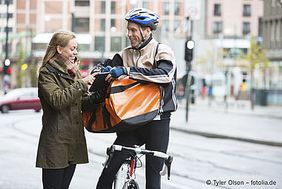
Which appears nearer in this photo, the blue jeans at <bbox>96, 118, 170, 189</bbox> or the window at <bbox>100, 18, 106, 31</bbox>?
the blue jeans at <bbox>96, 118, 170, 189</bbox>

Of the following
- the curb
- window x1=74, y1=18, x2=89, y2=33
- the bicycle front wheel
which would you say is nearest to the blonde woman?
the bicycle front wheel

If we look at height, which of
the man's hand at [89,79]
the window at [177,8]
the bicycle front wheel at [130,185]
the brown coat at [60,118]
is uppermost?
the window at [177,8]

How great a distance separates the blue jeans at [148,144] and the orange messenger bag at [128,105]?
16 cm

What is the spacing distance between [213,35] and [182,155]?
86874mm

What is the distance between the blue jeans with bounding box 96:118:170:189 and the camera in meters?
5.46

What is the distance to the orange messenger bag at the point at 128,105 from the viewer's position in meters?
5.23

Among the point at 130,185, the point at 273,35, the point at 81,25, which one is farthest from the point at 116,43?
the point at 130,185

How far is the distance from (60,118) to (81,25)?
246ft

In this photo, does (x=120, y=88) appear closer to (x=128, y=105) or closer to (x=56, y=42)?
(x=128, y=105)

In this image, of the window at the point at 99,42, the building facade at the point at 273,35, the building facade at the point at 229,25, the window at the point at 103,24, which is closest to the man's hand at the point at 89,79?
the building facade at the point at 273,35

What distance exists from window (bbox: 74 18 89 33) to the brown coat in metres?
72.0

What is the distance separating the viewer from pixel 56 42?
5.43 meters

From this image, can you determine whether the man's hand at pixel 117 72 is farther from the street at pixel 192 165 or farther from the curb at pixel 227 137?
the curb at pixel 227 137

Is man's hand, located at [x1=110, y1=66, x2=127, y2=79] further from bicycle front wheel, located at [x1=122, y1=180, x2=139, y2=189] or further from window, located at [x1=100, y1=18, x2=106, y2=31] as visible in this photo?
window, located at [x1=100, y1=18, x2=106, y2=31]
